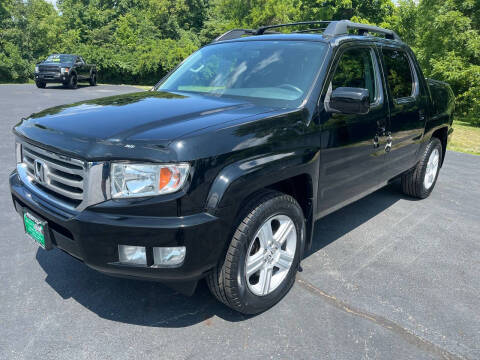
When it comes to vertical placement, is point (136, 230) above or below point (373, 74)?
below

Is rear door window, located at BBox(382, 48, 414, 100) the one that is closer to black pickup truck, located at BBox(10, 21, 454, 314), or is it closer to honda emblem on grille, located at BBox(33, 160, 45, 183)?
black pickup truck, located at BBox(10, 21, 454, 314)

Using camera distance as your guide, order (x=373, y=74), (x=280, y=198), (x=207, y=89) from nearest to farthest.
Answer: (x=280, y=198), (x=207, y=89), (x=373, y=74)

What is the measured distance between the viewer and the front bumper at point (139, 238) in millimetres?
2225

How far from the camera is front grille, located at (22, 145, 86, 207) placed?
235cm

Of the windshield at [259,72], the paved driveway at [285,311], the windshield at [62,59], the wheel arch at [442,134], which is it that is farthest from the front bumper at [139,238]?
the windshield at [62,59]

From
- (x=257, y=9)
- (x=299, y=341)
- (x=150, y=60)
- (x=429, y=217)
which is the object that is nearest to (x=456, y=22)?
(x=429, y=217)

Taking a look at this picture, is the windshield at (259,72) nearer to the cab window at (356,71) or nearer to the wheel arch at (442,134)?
the cab window at (356,71)

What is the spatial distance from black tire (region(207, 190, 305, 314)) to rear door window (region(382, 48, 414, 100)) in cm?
205

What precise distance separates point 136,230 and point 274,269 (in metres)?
1.16

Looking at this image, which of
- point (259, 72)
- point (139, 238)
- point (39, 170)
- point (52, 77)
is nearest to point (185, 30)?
point (52, 77)

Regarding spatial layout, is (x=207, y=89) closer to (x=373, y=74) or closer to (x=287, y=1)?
(x=373, y=74)

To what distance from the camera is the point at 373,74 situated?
3.86 metres

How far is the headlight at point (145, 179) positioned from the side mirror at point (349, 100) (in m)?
1.39

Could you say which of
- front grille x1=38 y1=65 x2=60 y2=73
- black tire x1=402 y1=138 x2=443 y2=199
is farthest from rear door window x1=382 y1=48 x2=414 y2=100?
front grille x1=38 y1=65 x2=60 y2=73
